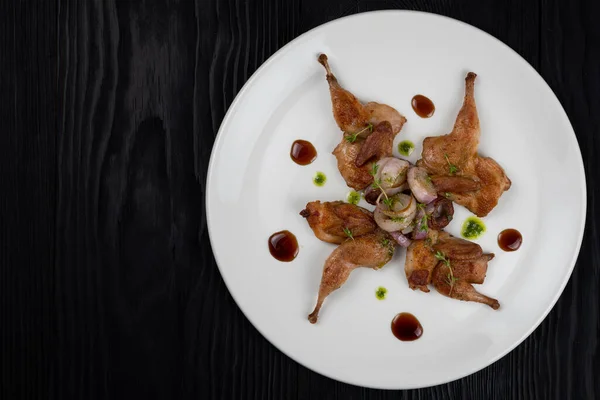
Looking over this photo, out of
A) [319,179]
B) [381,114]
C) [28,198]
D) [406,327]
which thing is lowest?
[406,327]

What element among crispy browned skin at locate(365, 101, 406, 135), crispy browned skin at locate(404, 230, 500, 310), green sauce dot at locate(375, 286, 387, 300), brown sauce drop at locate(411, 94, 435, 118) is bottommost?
green sauce dot at locate(375, 286, 387, 300)

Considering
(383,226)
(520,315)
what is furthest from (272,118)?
(520,315)

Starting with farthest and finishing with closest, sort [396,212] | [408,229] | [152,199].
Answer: [152,199] → [408,229] → [396,212]

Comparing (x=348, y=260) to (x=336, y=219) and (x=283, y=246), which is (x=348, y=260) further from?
(x=283, y=246)

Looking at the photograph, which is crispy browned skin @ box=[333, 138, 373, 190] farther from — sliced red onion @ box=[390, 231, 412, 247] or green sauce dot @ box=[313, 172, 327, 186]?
sliced red onion @ box=[390, 231, 412, 247]

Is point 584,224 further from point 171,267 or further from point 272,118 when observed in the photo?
point 171,267

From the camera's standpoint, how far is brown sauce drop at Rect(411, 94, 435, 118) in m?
3.28

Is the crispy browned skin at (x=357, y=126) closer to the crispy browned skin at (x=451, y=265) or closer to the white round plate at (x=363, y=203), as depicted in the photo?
the white round plate at (x=363, y=203)

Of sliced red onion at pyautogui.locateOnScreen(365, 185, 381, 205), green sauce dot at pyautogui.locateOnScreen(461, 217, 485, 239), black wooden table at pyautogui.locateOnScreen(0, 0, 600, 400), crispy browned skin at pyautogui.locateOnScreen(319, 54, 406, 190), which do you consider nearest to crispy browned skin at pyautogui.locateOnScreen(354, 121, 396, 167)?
crispy browned skin at pyautogui.locateOnScreen(319, 54, 406, 190)

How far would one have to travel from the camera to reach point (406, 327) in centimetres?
329

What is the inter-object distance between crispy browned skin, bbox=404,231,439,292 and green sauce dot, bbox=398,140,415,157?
0.50 meters

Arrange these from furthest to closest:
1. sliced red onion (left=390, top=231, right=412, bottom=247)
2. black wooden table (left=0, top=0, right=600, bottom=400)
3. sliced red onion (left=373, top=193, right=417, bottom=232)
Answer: black wooden table (left=0, top=0, right=600, bottom=400), sliced red onion (left=390, top=231, right=412, bottom=247), sliced red onion (left=373, top=193, right=417, bottom=232)

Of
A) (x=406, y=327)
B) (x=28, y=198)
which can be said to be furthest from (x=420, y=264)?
(x=28, y=198)

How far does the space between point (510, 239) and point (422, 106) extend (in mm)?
928
